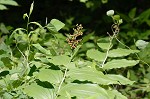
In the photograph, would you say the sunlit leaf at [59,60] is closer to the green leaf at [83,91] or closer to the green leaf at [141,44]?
the green leaf at [83,91]

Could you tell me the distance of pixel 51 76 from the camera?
94 cm

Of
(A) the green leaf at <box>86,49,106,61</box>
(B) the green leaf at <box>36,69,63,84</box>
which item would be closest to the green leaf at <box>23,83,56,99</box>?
(B) the green leaf at <box>36,69,63,84</box>

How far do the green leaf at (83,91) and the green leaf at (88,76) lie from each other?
0.02 m

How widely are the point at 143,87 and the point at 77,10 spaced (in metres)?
1.89

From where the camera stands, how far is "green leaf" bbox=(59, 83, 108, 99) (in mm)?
872

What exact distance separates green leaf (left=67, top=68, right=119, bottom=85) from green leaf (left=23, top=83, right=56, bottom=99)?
0.25 feet

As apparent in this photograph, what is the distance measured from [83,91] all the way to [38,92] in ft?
0.40

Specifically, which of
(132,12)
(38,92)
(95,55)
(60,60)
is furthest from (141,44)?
(132,12)

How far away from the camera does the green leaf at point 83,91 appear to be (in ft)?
2.86

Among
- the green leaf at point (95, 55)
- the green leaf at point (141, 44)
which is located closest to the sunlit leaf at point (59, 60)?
the green leaf at point (95, 55)

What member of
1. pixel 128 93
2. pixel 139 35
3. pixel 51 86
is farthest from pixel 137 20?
pixel 51 86

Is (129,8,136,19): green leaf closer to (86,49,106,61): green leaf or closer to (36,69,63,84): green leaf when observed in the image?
(86,49,106,61): green leaf

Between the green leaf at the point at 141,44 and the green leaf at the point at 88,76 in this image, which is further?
the green leaf at the point at 141,44

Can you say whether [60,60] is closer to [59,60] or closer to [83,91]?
[59,60]
